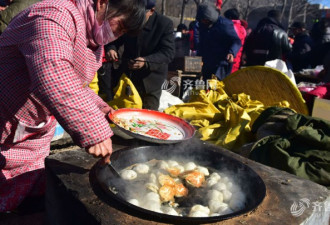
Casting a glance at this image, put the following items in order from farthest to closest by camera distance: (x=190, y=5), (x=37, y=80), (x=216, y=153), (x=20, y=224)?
(x=190, y=5), (x=216, y=153), (x=20, y=224), (x=37, y=80)

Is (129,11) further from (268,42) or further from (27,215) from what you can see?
(268,42)

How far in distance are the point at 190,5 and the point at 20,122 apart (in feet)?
98.2

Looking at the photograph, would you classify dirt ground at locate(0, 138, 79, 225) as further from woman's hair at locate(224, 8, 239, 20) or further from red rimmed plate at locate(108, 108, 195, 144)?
woman's hair at locate(224, 8, 239, 20)

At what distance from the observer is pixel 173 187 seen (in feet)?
7.43

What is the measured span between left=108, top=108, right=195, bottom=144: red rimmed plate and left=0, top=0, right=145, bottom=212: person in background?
19.9 inches

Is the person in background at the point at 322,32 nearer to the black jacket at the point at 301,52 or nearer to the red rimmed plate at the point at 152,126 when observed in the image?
the black jacket at the point at 301,52

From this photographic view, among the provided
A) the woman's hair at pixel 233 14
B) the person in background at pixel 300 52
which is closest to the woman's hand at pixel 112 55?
the woman's hair at pixel 233 14

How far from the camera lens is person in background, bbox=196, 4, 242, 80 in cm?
657

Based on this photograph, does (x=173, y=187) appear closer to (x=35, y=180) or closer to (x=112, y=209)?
(x=112, y=209)

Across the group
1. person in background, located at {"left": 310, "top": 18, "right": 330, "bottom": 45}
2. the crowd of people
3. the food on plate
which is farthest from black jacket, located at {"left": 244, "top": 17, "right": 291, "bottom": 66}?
the crowd of people

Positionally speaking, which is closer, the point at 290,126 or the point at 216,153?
the point at 216,153

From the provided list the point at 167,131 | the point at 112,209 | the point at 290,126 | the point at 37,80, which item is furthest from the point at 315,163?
the point at 37,80

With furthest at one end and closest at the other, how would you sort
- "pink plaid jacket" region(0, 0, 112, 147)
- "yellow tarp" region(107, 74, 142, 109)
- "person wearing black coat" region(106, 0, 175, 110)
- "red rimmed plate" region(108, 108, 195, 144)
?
"person wearing black coat" region(106, 0, 175, 110), "yellow tarp" region(107, 74, 142, 109), "red rimmed plate" region(108, 108, 195, 144), "pink plaid jacket" region(0, 0, 112, 147)

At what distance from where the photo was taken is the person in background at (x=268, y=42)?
701 cm
